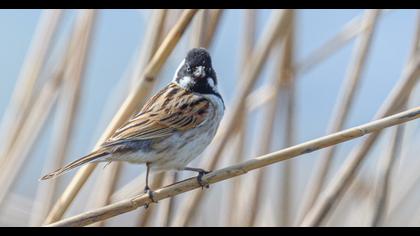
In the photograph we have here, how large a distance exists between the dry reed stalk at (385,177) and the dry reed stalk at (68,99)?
1.18 meters

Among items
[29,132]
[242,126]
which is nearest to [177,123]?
[242,126]

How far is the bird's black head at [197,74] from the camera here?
9.11 ft

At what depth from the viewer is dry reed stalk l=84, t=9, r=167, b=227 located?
8.84ft

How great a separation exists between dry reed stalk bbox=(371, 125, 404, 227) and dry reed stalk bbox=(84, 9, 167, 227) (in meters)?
0.94

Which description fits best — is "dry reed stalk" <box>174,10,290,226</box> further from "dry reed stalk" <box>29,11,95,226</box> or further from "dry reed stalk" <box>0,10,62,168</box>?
"dry reed stalk" <box>0,10,62,168</box>

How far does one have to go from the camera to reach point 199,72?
287cm

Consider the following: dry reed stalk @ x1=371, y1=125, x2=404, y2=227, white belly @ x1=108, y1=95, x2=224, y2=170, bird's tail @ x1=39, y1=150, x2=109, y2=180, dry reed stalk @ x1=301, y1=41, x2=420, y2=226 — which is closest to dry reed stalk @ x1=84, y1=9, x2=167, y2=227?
white belly @ x1=108, y1=95, x2=224, y2=170

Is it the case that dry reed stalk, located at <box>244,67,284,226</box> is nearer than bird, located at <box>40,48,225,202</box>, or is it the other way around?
bird, located at <box>40,48,225,202</box>

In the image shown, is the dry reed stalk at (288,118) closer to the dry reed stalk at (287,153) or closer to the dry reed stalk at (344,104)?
the dry reed stalk at (344,104)

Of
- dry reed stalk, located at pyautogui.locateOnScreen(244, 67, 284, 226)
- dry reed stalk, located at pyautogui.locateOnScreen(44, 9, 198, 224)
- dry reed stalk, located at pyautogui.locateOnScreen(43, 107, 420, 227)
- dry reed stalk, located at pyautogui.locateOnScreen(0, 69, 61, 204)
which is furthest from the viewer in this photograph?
dry reed stalk, located at pyautogui.locateOnScreen(244, 67, 284, 226)

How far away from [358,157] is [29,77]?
131 cm

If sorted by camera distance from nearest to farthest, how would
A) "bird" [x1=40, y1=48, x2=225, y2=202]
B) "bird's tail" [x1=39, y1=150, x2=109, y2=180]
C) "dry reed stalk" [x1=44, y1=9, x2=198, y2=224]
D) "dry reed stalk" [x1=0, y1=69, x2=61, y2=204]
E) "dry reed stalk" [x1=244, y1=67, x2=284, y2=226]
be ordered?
"bird's tail" [x1=39, y1=150, x2=109, y2=180] < "dry reed stalk" [x1=44, y1=9, x2=198, y2=224] < "bird" [x1=40, y1=48, x2=225, y2=202] < "dry reed stalk" [x1=0, y1=69, x2=61, y2=204] < "dry reed stalk" [x1=244, y1=67, x2=284, y2=226]

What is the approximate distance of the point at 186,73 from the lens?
2953 millimetres

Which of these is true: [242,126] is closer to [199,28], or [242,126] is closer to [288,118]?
[288,118]
